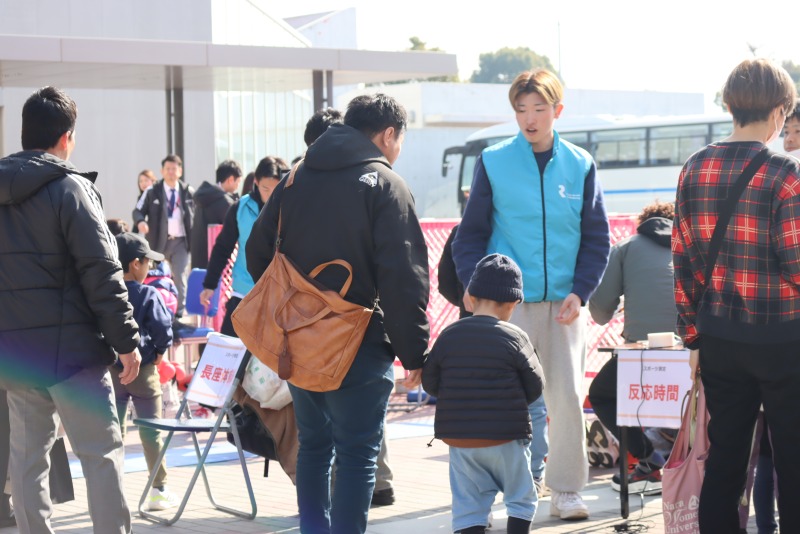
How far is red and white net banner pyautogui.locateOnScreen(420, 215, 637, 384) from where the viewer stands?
11.3 meters

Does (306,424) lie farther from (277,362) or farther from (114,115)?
(114,115)

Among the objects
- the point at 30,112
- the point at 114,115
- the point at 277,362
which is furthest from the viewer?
the point at 114,115

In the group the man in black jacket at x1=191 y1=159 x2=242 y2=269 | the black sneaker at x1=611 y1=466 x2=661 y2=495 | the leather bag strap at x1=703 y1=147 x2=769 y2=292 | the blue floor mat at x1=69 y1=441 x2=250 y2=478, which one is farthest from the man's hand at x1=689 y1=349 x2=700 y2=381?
the man in black jacket at x1=191 y1=159 x2=242 y2=269

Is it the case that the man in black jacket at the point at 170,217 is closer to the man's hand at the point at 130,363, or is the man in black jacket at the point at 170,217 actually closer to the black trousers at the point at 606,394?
the black trousers at the point at 606,394

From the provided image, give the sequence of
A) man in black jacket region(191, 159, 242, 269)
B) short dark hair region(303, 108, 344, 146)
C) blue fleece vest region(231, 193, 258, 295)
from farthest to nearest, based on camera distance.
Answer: man in black jacket region(191, 159, 242, 269) < blue fleece vest region(231, 193, 258, 295) < short dark hair region(303, 108, 344, 146)

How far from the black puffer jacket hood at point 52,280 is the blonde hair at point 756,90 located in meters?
2.53

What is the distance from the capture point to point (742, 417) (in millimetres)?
4617

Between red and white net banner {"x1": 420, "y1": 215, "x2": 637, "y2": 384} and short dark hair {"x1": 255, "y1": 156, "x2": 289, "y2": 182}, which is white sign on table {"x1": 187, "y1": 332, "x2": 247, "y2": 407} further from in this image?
red and white net banner {"x1": 420, "y1": 215, "x2": 637, "y2": 384}

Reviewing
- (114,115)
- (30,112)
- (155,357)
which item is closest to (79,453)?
(30,112)

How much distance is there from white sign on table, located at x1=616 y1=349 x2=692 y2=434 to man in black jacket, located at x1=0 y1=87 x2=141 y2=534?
254 centimetres

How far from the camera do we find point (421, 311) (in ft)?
15.5

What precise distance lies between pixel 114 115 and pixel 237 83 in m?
6.58

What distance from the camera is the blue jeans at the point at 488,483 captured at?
5.14 meters

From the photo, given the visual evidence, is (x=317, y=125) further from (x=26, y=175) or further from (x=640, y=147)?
(x=640, y=147)
